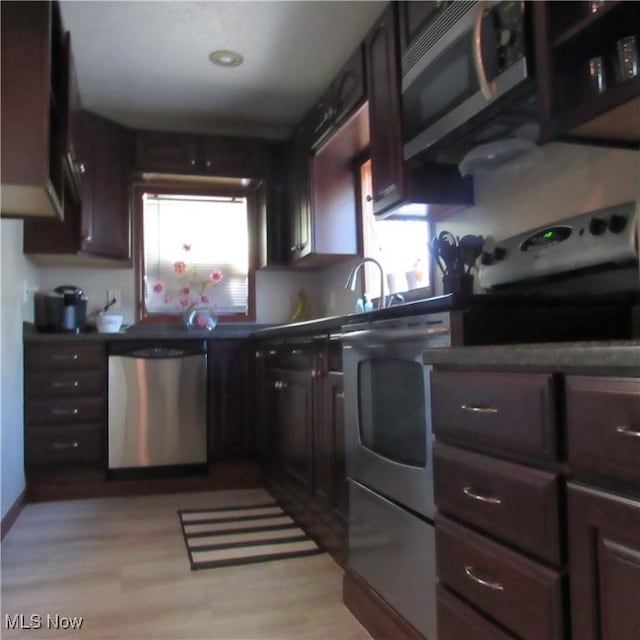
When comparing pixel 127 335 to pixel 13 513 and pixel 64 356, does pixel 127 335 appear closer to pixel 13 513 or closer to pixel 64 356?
pixel 64 356

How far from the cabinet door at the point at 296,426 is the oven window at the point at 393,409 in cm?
71

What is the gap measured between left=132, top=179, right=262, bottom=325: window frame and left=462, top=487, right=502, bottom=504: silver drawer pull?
3.31 metres

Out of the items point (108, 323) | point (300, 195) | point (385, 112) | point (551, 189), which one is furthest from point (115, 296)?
point (551, 189)

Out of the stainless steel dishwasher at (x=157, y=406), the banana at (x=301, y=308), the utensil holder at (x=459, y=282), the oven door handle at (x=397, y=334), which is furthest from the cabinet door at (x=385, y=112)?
the banana at (x=301, y=308)

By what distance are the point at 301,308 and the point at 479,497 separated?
10.9 ft

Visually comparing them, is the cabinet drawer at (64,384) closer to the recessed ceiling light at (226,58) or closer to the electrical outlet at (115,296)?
the electrical outlet at (115,296)

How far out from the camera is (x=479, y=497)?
3.94 feet

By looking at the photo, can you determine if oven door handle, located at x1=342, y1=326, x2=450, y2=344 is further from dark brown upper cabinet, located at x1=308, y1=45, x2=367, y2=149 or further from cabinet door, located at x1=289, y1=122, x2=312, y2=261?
cabinet door, located at x1=289, y1=122, x2=312, y2=261

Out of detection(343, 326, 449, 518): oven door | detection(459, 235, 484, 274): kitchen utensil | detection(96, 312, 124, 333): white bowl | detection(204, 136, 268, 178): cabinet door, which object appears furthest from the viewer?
detection(204, 136, 268, 178): cabinet door

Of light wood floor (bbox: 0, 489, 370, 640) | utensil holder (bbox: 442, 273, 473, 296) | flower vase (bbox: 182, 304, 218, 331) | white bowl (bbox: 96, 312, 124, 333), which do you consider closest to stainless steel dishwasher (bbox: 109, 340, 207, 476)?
white bowl (bbox: 96, 312, 124, 333)

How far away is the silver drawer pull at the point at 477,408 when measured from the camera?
3.85 ft

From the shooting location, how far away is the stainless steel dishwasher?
3.57 m

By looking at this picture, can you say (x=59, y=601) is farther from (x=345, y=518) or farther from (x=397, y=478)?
(x=397, y=478)

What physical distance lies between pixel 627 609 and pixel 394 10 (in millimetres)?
2310
